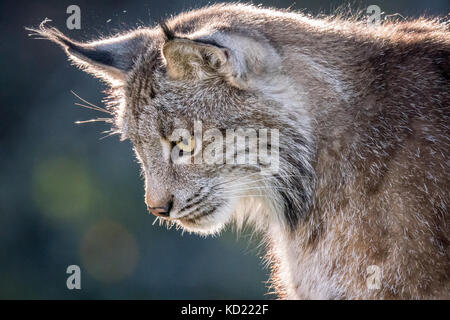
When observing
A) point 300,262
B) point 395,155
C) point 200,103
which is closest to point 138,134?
point 200,103

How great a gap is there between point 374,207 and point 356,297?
335 millimetres

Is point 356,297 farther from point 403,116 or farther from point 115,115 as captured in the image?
point 115,115

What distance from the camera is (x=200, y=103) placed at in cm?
221

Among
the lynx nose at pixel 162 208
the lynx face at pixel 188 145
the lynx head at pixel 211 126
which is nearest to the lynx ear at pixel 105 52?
the lynx head at pixel 211 126

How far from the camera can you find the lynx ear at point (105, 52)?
2496mm

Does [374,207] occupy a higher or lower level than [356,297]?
higher

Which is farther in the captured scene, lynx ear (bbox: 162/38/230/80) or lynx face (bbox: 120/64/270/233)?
lynx face (bbox: 120/64/270/233)

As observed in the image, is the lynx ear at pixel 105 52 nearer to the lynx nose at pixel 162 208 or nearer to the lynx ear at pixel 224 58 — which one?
the lynx ear at pixel 224 58

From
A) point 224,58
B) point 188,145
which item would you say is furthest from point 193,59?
point 188,145

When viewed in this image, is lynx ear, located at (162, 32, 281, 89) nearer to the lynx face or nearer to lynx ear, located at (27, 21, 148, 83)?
the lynx face

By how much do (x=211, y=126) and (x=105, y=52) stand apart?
0.70 m

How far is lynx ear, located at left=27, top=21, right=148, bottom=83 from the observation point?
2.50 m

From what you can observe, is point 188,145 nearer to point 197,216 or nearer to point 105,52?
point 197,216

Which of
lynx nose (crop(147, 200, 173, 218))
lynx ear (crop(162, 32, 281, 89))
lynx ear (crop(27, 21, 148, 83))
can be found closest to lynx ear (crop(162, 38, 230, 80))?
lynx ear (crop(162, 32, 281, 89))
